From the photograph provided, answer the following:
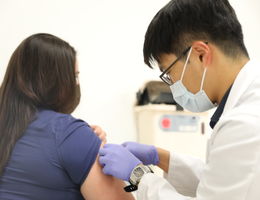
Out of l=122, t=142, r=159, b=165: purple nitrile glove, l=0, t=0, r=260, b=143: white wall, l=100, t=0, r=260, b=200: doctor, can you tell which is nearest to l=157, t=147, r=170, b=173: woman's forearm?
l=122, t=142, r=159, b=165: purple nitrile glove

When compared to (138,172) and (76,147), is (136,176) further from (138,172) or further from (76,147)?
(76,147)

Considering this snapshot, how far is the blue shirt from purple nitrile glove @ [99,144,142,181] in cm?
5

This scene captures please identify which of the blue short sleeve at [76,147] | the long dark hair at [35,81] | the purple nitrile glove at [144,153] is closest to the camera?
the blue short sleeve at [76,147]

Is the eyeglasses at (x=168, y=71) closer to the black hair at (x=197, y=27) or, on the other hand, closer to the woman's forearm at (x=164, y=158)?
the black hair at (x=197, y=27)

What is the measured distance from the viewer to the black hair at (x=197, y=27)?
107 centimetres

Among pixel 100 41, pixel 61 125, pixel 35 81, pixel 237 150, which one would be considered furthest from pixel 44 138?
pixel 100 41

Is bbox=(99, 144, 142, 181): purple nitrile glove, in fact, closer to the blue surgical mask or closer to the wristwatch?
the wristwatch

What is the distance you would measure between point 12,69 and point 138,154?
24.3 inches

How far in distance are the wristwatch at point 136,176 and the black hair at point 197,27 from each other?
0.42m

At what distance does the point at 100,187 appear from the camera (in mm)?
1106

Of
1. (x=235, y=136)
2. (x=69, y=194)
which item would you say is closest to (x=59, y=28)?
(x=69, y=194)

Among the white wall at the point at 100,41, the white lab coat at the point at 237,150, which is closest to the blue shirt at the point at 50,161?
the white lab coat at the point at 237,150

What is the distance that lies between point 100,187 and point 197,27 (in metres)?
0.61

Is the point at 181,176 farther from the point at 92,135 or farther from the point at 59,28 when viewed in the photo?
the point at 59,28
